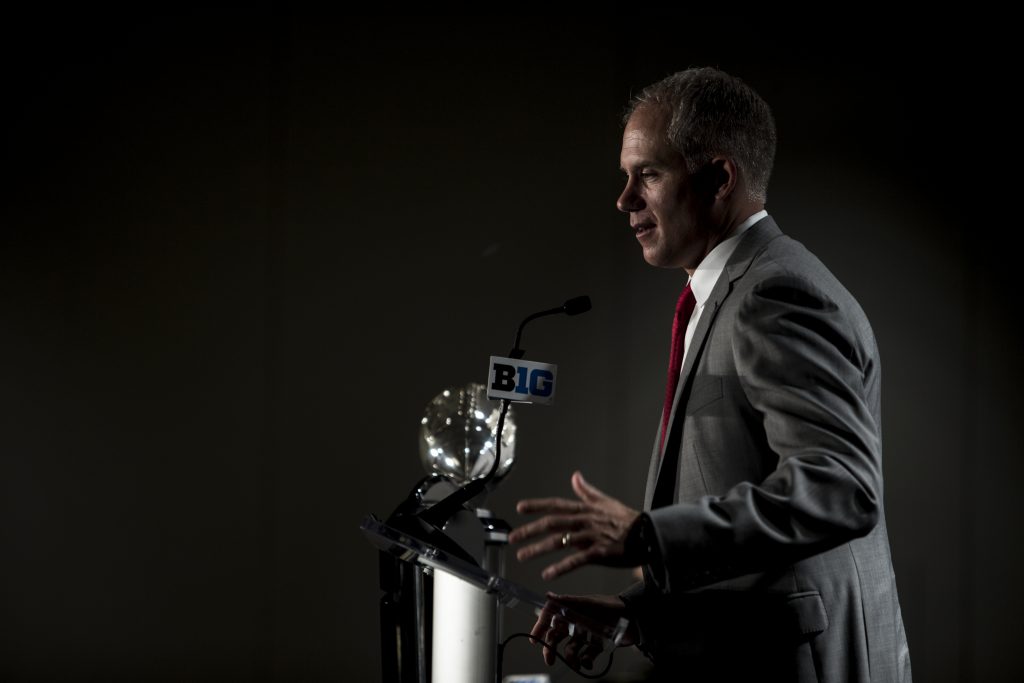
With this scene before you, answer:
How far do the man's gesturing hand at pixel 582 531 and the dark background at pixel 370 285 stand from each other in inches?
104

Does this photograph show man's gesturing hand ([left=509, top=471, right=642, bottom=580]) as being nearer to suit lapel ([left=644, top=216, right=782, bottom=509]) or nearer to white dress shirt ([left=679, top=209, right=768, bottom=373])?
suit lapel ([left=644, top=216, right=782, bottom=509])

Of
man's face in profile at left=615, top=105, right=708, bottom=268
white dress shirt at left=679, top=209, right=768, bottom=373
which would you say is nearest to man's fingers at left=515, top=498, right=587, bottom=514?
white dress shirt at left=679, top=209, right=768, bottom=373

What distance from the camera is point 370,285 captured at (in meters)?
3.80

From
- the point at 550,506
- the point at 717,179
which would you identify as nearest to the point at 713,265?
the point at 717,179

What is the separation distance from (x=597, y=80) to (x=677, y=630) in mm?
2940

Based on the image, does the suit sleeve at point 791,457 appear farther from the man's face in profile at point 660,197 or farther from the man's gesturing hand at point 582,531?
the man's face in profile at point 660,197

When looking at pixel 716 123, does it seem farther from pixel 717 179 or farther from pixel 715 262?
pixel 715 262

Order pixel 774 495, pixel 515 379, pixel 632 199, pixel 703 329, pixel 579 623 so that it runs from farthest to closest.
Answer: pixel 632 199
pixel 515 379
pixel 703 329
pixel 579 623
pixel 774 495

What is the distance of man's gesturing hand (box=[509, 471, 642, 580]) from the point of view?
111 cm

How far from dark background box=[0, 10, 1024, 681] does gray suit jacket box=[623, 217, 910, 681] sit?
2.36m

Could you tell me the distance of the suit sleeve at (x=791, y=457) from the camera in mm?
1098

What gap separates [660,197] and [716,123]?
158mm

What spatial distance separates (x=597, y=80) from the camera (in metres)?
3.87

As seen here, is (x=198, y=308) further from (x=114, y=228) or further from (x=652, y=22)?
(x=652, y=22)
